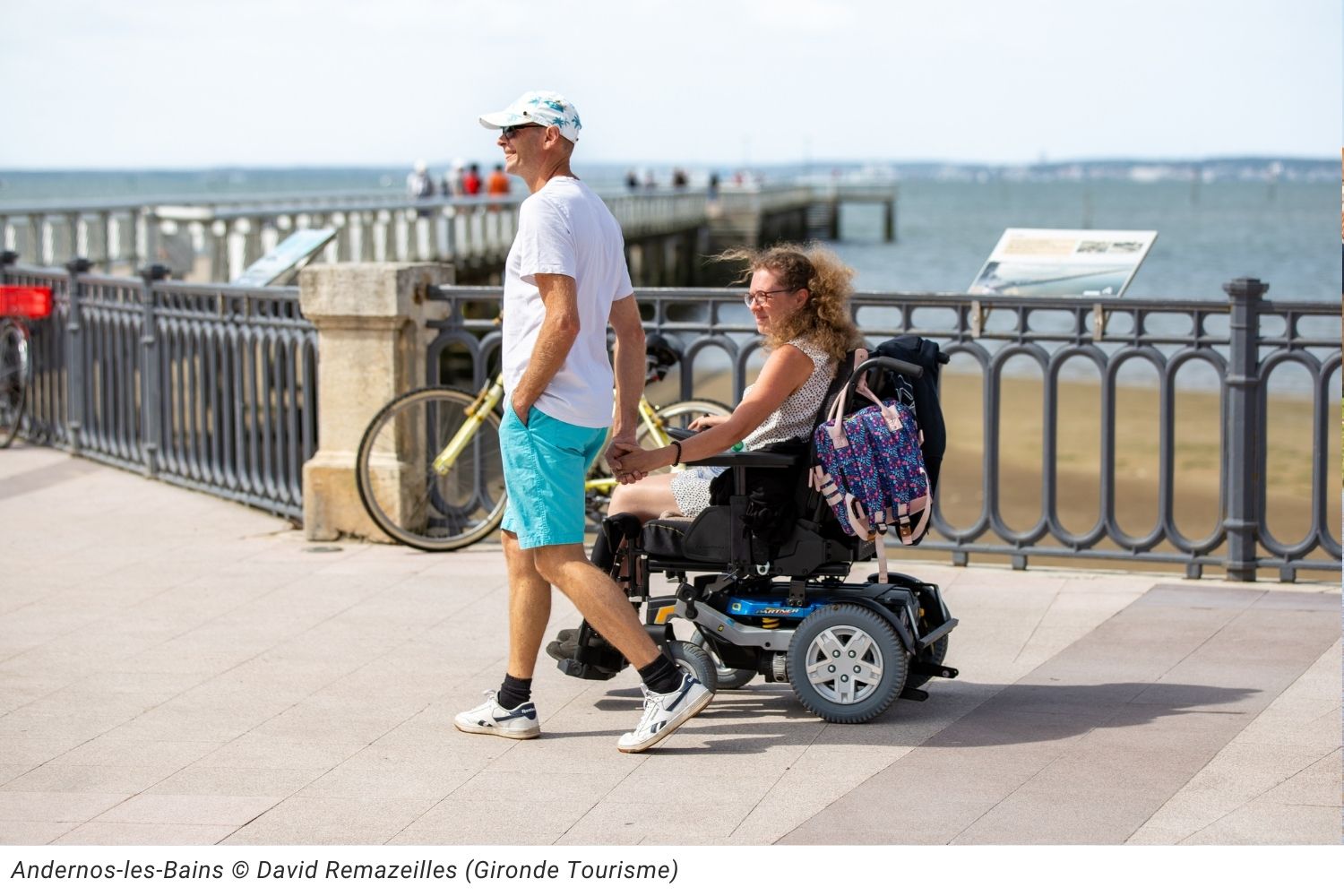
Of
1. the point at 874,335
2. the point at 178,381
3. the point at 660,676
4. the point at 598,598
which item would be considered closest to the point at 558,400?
the point at 598,598

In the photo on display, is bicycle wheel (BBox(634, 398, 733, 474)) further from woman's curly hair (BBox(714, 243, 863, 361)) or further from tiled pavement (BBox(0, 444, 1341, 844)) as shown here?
woman's curly hair (BBox(714, 243, 863, 361))

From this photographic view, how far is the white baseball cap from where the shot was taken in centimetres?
488

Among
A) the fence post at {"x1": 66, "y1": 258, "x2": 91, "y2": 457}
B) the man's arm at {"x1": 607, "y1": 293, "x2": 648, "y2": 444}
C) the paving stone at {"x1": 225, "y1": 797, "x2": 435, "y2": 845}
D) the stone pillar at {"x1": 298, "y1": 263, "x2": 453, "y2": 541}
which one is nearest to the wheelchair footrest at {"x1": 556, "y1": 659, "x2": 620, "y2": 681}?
the man's arm at {"x1": 607, "y1": 293, "x2": 648, "y2": 444}

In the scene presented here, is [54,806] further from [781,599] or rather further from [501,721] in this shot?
[781,599]

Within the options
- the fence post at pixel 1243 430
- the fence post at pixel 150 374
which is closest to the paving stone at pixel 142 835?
Answer: the fence post at pixel 1243 430

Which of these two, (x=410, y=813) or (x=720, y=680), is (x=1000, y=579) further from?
(x=410, y=813)

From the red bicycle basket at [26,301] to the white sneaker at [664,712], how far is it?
7.28 m

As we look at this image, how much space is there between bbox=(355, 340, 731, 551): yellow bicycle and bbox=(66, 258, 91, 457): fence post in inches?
140

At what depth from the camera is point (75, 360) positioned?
10836 mm

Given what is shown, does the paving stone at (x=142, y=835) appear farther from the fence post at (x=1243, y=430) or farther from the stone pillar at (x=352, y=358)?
the fence post at (x=1243, y=430)

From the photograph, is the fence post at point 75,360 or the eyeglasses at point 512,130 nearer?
the eyeglasses at point 512,130

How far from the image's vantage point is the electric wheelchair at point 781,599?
205 inches

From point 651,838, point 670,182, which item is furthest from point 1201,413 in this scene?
point 670,182

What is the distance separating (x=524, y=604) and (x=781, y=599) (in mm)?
790
